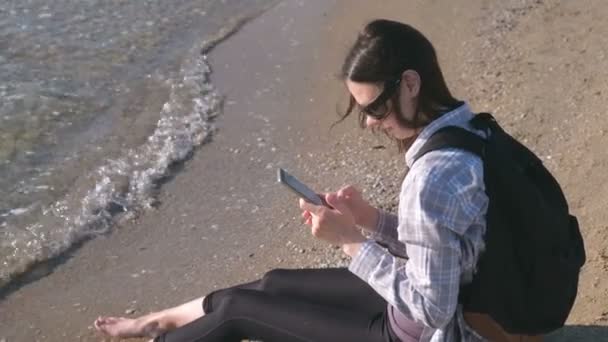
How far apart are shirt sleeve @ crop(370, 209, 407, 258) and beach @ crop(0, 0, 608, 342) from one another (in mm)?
936

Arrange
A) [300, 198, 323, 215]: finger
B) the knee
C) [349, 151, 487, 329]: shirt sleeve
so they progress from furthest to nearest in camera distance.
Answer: the knee, [300, 198, 323, 215]: finger, [349, 151, 487, 329]: shirt sleeve

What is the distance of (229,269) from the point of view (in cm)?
523

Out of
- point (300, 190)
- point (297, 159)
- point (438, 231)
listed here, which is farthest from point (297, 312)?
point (297, 159)

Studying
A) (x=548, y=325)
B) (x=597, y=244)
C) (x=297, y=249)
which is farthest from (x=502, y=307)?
(x=297, y=249)

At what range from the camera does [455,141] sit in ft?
9.42

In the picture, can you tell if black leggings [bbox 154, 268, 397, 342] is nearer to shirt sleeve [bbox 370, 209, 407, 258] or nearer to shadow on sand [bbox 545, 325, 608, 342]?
shirt sleeve [bbox 370, 209, 407, 258]

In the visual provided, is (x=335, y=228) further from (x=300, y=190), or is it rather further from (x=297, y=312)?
(x=297, y=312)

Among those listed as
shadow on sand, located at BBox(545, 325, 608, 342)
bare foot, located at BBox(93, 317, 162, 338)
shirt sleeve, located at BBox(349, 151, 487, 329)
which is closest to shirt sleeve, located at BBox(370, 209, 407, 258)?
shirt sleeve, located at BBox(349, 151, 487, 329)

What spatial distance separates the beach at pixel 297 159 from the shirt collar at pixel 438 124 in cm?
142

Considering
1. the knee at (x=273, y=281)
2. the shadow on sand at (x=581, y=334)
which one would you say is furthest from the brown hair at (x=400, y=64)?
the shadow on sand at (x=581, y=334)

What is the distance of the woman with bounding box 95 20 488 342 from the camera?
280 cm

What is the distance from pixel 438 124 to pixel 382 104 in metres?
0.20

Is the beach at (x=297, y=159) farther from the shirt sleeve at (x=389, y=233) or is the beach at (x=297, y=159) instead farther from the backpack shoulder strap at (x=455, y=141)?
the backpack shoulder strap at (x=455, y=141)

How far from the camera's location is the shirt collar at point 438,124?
9.73 feet
